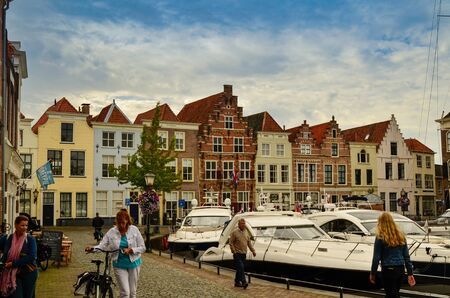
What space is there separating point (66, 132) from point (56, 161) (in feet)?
8.63

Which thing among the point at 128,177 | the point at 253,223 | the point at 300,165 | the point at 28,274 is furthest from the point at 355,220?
the point at 300,165

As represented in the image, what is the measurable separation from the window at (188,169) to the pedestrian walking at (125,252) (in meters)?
44.6

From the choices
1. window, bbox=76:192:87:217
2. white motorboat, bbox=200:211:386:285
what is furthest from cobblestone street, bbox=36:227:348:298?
window, bbox=76:192:87:217

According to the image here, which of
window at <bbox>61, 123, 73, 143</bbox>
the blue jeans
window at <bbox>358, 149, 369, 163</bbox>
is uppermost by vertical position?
window at <bbox>61, 123, 73, 143</bbox>

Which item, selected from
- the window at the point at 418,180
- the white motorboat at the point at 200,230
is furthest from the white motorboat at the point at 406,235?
the window at the point at 418,180

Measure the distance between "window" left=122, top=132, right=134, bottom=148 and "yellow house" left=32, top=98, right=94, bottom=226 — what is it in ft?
9.87

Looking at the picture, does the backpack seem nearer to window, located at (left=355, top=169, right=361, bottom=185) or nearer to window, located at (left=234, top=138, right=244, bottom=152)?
window, located at (left=234, top=138, right=244, bottom=152)

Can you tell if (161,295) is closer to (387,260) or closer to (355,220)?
(387,260)

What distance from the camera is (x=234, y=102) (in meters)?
57.3

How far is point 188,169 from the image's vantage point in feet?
179

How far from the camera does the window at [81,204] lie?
49.5m

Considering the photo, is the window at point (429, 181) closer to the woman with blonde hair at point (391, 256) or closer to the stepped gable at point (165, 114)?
the stepped gable at point (165, 114)

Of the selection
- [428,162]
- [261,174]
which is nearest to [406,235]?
[261,174]

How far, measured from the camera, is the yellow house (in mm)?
48125
